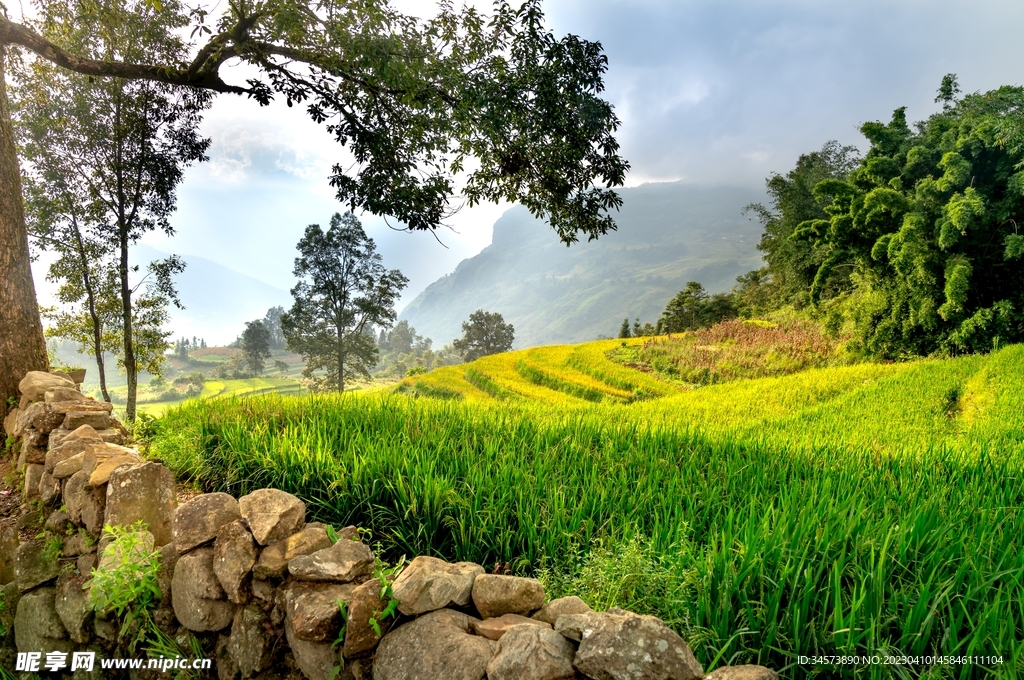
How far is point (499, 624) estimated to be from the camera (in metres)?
1.75

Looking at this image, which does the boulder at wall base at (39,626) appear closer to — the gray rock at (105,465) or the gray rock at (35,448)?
the gray rock at (105,465)

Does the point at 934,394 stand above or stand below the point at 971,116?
below

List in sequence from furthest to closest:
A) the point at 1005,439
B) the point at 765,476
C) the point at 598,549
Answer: the point at 1005,439 < the point at 765,476 < the point at 598,549

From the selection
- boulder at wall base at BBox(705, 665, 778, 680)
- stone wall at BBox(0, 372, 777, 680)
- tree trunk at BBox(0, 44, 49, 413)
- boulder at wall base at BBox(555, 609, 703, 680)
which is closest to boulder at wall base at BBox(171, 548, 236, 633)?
stone wall at BBox(0, 372, 777, 680)

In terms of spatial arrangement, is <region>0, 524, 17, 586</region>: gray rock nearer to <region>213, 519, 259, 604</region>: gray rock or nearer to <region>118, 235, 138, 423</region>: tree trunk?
<region>213, 519, 259, 604</region>: gray rock

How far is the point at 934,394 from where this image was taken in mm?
9539

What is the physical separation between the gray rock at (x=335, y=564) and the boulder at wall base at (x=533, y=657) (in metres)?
0.85

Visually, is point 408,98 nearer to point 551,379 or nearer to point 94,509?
point 94,509

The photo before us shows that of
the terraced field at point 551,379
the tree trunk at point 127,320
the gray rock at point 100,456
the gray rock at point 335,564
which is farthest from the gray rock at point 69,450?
the terraced field at point 551,379

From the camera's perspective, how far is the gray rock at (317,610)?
194cm

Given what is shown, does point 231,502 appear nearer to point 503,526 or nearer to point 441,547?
point 441,547

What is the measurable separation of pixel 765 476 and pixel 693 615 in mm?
2489

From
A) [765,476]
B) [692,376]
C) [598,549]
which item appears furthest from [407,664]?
[692,376]

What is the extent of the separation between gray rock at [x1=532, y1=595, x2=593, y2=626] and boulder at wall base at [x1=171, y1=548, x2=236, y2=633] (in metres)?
1.65
